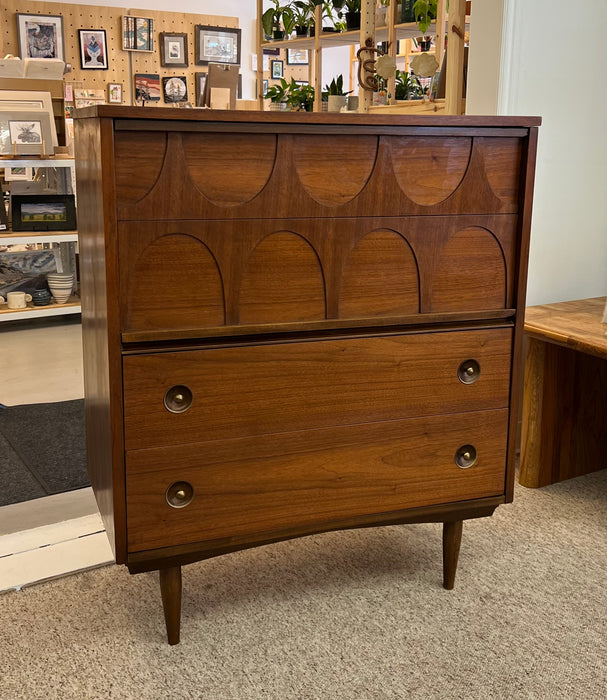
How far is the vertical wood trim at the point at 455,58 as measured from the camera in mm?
2867

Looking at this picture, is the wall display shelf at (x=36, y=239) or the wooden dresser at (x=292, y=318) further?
the wall display shelf at (x=36, y=239)

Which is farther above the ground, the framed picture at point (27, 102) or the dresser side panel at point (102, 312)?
the framed picture at point (27, 102)

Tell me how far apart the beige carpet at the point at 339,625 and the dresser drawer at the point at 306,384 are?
511 millimetres

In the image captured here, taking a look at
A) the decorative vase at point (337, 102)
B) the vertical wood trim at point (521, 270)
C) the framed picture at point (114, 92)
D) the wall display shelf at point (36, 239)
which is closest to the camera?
the vertical wood trim at point (521, 270)

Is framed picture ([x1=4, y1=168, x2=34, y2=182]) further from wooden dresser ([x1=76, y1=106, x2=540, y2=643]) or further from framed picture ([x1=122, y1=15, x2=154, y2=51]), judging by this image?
wooden dresser ([x1=76, y1=106, x2=540, y2=643])

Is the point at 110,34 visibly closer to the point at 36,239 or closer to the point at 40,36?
the point at 40,36

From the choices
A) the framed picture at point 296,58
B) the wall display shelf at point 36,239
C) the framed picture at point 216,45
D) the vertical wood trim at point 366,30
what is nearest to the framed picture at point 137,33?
the framed picture at point 216,45

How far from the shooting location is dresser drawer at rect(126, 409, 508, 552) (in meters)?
1.62

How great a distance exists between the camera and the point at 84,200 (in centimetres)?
178

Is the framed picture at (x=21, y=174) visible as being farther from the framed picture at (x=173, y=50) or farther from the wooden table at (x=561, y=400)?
Result: the wooden table at (x=561, y=400)

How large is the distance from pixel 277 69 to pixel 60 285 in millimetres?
4850

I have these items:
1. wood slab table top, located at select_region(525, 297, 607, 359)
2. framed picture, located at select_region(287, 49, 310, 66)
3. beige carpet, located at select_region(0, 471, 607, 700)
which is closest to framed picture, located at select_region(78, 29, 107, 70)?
framed picture, located at select_region(287, 49, 310, 66)

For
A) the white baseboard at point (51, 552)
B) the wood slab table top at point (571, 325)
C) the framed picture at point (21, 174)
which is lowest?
the white baseboard at point (51, 552)

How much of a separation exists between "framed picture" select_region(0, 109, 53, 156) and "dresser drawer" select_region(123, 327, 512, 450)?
13.0 feet
